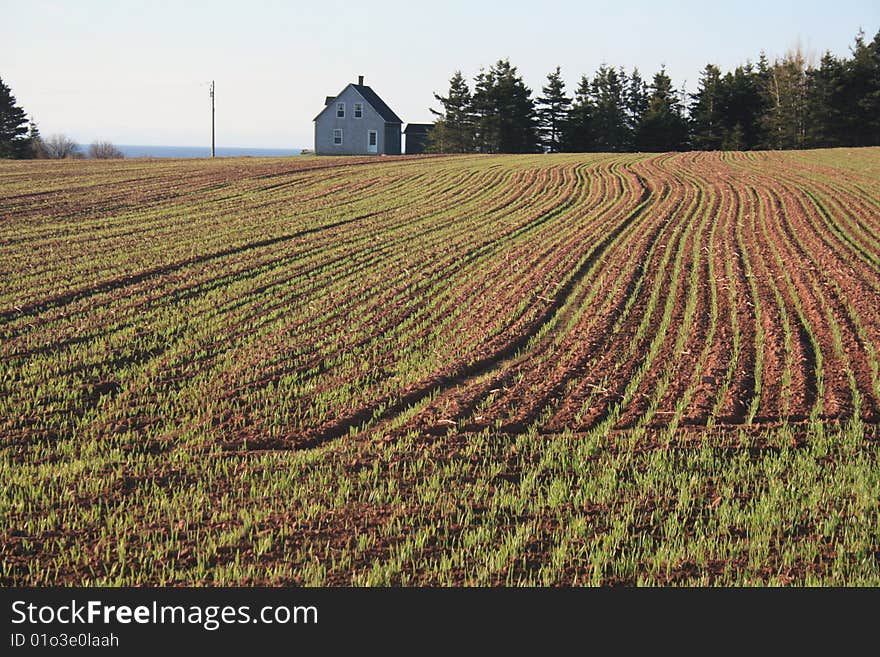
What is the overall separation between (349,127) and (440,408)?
60.6 meters

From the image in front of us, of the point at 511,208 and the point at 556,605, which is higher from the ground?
the point at 511,208

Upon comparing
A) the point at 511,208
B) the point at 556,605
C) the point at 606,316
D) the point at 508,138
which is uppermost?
the point at 508,138

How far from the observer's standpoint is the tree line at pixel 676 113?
217ft

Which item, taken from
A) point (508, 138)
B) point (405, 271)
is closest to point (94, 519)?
point (405, 271)

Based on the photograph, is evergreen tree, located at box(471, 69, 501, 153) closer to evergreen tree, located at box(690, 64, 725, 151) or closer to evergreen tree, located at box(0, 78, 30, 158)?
evergreen tree, located at box(690, 64, 725, 151)

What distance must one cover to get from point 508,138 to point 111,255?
189 ft

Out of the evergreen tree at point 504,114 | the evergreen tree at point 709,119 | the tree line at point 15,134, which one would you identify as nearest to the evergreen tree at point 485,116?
the evergreen tree at point 504,114

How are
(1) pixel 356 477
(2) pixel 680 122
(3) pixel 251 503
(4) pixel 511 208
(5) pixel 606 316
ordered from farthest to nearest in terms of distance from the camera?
(2) pixel 680 122 → (4) pixel 511 208 → (5) pixel 606 316 → (1) pixel 356 477 → (3) pixel 251 503

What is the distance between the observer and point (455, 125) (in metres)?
75.7

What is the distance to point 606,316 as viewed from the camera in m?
14.3

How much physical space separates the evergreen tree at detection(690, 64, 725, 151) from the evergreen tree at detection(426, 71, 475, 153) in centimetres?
1977

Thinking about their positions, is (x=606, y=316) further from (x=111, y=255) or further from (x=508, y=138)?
(x=508, y=138)

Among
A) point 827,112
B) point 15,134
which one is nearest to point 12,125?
point 15,134

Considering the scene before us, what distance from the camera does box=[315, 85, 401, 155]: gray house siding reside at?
67250mm
